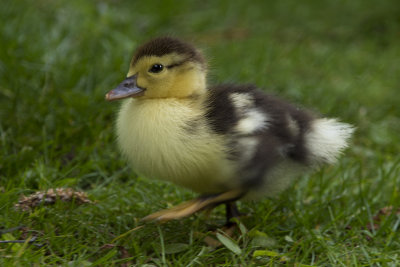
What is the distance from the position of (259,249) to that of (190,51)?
36.0 inches

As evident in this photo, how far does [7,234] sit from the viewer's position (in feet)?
7.80

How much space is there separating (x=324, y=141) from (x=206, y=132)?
59 centimetres

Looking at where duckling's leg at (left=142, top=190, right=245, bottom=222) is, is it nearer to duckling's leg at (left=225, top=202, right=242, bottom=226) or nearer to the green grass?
the green grass

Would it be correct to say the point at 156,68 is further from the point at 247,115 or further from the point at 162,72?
the point at 247,115

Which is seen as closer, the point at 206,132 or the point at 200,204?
the point at 206,132

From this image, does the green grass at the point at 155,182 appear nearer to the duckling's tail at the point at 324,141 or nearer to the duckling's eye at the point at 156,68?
the duckling's tail at the point at 324,141

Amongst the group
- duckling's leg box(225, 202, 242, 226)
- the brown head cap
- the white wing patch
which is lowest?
duckling's leg box(225, 202, 242, 226)

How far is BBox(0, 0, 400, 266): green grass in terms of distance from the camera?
257 cm

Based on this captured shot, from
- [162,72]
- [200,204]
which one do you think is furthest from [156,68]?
[200,204]

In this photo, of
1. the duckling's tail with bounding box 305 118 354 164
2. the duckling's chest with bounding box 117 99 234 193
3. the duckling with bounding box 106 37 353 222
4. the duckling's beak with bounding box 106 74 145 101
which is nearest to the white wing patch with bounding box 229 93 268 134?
the duckling with bounding box 106 37 353 222

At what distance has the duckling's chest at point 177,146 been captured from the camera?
241 centimetres

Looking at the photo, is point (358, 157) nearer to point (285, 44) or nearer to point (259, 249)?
point (259, 249)

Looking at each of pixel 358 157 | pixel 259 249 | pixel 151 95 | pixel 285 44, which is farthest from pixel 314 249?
pixel 285 44

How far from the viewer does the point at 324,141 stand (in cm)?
270
